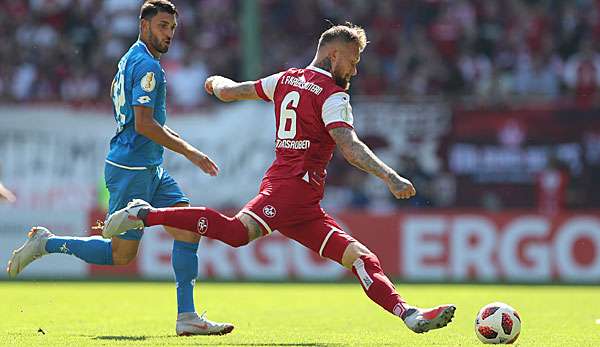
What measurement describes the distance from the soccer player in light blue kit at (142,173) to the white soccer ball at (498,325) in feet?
6.10

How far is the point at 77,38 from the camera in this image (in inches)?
860

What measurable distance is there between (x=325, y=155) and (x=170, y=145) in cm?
107

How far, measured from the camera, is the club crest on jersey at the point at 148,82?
8664mm

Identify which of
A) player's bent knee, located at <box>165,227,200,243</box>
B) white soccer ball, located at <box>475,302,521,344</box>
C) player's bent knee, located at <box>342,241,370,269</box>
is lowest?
white soccer ball, located at <box>475,302,521,344</box>

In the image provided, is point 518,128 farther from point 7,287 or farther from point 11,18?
point 11,18

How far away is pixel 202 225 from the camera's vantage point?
26.6 ft

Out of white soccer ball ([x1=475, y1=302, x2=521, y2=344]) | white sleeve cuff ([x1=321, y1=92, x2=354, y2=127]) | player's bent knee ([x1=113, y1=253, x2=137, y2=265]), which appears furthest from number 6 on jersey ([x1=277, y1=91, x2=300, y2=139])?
white soccer ball ([x1=475, y1=302, x2=521, y2=344])

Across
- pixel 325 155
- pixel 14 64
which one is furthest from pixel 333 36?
pixel 14 64

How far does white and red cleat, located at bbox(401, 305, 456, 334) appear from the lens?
24.8 ft

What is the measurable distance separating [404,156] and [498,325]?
1020cm

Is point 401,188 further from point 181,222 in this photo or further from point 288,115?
point 181,222

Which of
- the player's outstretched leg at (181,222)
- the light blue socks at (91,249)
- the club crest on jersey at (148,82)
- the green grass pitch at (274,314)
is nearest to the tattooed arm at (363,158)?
the player's outstretched leg at (181,222)

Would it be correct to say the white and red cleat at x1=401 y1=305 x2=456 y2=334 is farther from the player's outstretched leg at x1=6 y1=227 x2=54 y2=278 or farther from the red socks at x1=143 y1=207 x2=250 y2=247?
the player's outstretched leg at x1=6 y1=227 x2=54 y2=278

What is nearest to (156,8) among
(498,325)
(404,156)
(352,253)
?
(352,253)
